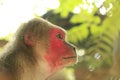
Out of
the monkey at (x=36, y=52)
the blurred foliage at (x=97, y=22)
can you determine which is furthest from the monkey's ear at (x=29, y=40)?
the blurred foliage at (x=97, y=22)

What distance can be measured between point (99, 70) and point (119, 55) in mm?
148

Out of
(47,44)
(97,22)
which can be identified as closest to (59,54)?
(47,44)

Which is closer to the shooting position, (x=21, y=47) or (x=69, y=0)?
(x=21, y=47)

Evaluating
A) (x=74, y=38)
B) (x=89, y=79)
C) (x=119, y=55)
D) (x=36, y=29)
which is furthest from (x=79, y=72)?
(x=36, y=29)

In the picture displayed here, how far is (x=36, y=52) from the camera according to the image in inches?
48.3

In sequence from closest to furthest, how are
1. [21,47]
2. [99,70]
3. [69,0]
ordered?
[21,47] → [69,0] → [99,70]

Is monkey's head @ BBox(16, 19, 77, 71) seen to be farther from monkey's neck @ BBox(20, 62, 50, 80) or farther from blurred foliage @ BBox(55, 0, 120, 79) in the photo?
blurred foliage @ BBox(55, 0, 120, 79)

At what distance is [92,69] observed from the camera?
5.69 feet

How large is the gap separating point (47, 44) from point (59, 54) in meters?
0.05

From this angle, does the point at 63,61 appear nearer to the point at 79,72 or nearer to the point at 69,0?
the point at 69,0

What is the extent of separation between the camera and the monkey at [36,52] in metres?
1.19

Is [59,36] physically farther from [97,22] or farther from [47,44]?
[97,22]

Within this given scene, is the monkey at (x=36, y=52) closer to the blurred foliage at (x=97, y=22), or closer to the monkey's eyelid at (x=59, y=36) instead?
the monkey's eyelid at (x=59, y=36)

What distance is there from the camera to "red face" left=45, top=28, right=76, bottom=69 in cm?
122
